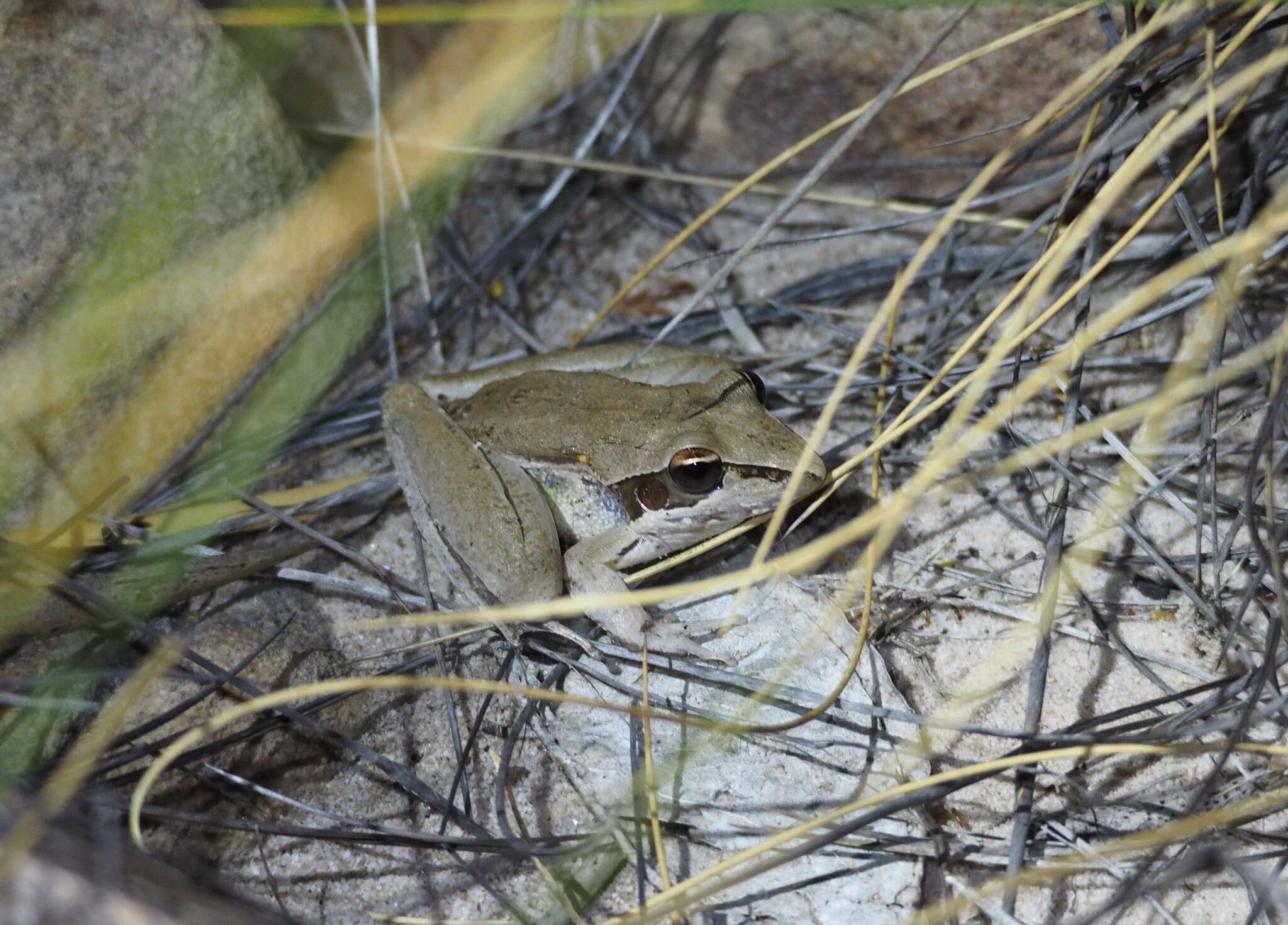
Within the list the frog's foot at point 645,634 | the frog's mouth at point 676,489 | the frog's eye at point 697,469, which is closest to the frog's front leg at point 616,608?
the frog's foot at point 645,634

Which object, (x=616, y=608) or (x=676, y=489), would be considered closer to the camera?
(x=616, y=608)

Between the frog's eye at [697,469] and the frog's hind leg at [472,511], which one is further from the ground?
the frog's eye at [697,469]

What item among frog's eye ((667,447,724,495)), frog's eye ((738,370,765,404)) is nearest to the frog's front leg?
frog's eye ((667,447,724,495))

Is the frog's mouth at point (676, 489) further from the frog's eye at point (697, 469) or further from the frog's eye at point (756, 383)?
the frog's eye at point (756, 383)

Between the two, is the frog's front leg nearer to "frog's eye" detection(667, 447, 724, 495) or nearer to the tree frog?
the tree frog

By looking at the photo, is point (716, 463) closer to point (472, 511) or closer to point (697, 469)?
point (697, 469)

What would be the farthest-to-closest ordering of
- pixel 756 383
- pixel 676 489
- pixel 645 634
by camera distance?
pixel 756 383 → pixel 676 489 → pixel 645 634

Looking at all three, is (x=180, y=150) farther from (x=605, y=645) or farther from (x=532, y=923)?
(x=532, y=923)

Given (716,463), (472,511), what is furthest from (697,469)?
(472,511)
